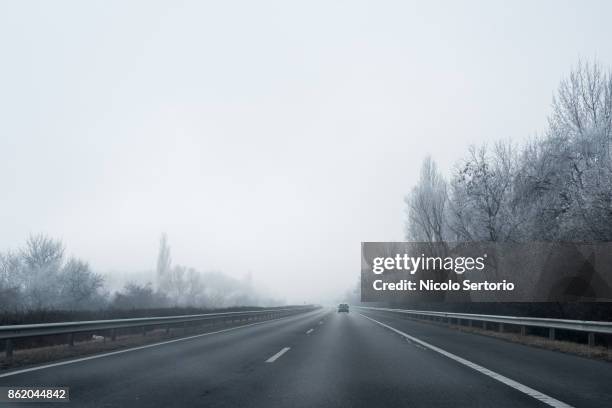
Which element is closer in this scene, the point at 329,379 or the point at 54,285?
the point at 329,379

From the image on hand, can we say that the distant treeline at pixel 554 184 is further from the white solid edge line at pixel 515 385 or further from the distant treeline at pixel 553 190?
the white solid edge line at pixel 515 385

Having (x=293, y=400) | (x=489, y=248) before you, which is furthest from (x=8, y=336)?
(x=489, y=248)

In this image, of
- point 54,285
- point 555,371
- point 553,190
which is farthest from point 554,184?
point 54,285

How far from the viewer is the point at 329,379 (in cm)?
725

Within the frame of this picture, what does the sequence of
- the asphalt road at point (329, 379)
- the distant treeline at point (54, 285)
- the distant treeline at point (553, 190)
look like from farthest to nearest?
the distant treeline at point (54, 285) < the distant treeline at point (553, 190) < the asphalt road at point (329, 379)

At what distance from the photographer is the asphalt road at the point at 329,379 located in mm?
5613

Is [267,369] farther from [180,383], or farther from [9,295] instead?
[9,295]

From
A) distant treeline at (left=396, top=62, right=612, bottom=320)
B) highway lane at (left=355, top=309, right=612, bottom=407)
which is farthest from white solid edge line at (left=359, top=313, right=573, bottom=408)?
distant treeline at (left=396, top=62, right=612, bottom=320)

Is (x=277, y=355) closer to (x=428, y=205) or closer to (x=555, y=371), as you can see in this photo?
(x=555, y=371)

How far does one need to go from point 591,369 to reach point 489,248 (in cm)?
2258

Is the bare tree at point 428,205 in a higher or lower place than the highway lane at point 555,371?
higher

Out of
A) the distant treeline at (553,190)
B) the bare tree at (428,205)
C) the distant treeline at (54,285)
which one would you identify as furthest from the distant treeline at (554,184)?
the distant treeline at (54,285)

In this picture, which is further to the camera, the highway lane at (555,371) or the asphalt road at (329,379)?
the highway lane at (555,371)

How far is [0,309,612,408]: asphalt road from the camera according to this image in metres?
5.61
